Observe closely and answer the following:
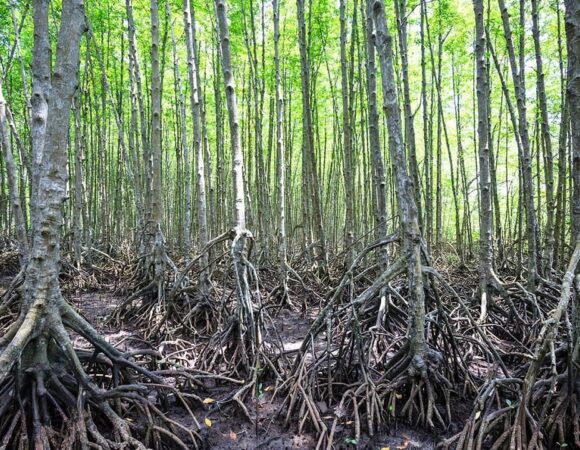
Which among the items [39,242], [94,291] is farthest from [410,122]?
[94,291]

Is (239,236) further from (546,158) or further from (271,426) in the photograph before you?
(546,158)

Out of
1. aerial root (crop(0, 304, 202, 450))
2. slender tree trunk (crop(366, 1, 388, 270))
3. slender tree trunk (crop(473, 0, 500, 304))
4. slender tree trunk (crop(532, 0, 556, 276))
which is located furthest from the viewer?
slender tree trunk (crop(532, 0, 556, 276))

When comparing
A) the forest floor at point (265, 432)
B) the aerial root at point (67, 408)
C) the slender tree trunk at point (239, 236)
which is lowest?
the forest floor at point (265, 432)

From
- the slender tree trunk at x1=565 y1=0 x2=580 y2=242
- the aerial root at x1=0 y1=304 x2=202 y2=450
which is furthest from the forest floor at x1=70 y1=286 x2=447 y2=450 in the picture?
the slender tree trunk at x1=565 y1=0 x2=580 y2=242

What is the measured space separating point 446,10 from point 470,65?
3.03 meters

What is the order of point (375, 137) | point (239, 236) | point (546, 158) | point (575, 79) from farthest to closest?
1. point (546, 158)
2. point (375, 137)
3. point (239, 236)
4. point (575, 79)

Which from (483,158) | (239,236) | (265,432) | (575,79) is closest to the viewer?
(575,79)

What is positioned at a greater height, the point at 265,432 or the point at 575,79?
the point at 575,79

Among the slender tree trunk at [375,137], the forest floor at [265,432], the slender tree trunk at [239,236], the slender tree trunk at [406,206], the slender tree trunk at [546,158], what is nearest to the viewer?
the forest floor at [265,432]

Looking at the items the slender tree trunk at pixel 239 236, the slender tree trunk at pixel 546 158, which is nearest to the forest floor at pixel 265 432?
the slender tree trunk at pixel 239 236

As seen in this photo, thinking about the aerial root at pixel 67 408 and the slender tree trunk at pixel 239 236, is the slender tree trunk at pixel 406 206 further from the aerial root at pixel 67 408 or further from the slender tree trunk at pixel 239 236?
the aerial root at pixel 67 408

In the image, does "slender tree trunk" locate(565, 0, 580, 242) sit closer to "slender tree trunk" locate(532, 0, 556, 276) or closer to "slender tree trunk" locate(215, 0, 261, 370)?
→ "slender tree trunk" locate(215, 0, 261, 370)

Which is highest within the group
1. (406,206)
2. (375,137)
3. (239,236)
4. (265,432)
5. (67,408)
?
(375,137)

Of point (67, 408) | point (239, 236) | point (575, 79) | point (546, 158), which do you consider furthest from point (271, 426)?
point (546, 158)
